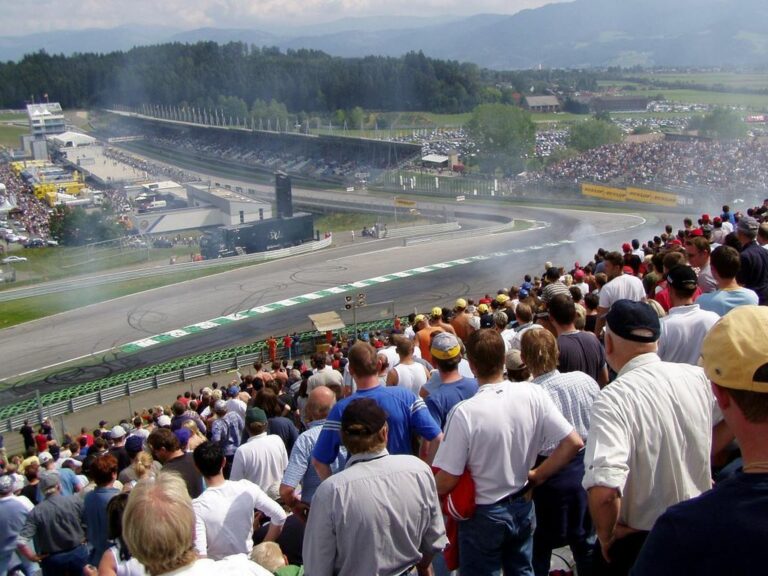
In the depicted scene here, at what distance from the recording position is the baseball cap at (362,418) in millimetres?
3910

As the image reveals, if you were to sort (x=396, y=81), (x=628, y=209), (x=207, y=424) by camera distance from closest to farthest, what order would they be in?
(x=207, y=424) → (x=628, y=209) → (x=396, y=81)

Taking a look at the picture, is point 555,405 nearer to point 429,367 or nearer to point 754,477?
point 754,477

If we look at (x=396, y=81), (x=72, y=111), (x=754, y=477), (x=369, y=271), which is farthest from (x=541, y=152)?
(x=72, y=111)

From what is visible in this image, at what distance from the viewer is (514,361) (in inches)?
206

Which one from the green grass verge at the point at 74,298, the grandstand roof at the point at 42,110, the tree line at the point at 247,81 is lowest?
the green grass verge at the point at 74,298

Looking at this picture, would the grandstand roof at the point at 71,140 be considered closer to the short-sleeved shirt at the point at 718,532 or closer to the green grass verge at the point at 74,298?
the green grass verge at the point at 74,298

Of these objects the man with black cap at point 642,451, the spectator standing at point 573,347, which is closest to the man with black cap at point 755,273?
the spectator standing at point 573,347

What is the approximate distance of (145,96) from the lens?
18262cm

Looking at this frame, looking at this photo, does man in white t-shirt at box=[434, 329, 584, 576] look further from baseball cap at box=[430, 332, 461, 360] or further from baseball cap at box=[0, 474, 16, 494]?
baseball cap at box=[0, 474, 16, 494]

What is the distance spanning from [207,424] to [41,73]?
655 feet

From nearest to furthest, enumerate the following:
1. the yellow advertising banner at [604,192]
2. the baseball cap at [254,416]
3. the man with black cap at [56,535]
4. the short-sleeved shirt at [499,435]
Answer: the short-sleeved shirt at [499,435], the baseball cap at [254,416], the man with black cap at [56,535], the yellow advertising banner at [604,192]

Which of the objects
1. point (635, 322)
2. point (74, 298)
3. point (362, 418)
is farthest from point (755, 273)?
point (74, 298)

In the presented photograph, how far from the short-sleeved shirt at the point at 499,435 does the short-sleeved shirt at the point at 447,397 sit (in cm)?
85

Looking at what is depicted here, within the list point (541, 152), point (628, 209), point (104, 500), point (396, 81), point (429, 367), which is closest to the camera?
point (104, 500)
